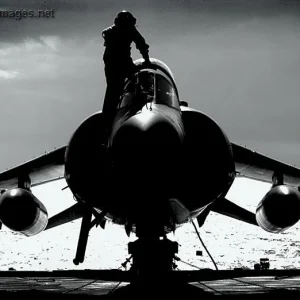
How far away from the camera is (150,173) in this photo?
19.3ft

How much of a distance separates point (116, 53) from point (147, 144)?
7.10 ft

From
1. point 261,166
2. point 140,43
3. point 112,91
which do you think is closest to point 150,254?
point 112,91

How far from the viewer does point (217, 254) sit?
95.3 feet

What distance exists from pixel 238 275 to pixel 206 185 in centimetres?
677

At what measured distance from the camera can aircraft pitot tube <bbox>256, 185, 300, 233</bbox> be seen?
8922 millimetres

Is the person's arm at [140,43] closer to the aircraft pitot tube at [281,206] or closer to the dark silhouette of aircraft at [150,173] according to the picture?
the dark silhouette of aircraft at [150,173]

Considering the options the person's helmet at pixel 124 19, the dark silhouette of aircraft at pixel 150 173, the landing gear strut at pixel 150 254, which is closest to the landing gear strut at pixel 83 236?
the dark silhouette of aircraft at pixel 150 173

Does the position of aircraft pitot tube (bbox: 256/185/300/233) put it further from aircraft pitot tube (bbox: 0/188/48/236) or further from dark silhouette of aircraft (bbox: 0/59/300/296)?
aircraft pitot tube (bbox: 0/188/48/236)

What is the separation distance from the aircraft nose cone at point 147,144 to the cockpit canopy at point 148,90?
977 mm

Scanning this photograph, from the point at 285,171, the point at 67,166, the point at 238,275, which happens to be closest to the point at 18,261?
the point at 238,275

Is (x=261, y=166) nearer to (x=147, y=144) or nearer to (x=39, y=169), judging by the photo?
(x=39, y=169)

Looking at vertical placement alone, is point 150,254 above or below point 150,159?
below

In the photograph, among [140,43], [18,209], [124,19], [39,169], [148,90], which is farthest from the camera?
[39,169]

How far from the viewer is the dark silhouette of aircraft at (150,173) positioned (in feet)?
19.5
